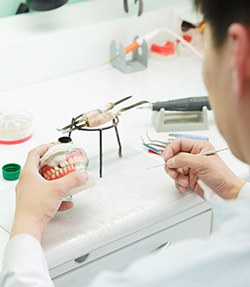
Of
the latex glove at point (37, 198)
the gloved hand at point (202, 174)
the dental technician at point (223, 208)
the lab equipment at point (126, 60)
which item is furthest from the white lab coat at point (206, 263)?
the lab equipment at point (126, 60)

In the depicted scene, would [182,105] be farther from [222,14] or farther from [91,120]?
[222,14]

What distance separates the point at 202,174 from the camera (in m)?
1.20

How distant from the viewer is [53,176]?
1113 mm

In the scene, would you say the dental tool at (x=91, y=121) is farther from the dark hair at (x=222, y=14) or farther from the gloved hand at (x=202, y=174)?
the dark hair at (x=222, y=14)

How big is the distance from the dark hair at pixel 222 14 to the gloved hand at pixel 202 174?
51cm

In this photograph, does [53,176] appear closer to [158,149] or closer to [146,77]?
[158,149]

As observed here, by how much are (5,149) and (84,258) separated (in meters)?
0.35

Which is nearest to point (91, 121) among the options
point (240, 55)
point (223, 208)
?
point (223, 208)

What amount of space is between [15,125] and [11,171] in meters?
0.18

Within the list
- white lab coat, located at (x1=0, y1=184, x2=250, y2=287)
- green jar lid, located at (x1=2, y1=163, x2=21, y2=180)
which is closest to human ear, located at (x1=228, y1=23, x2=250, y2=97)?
white lab coat, located at (x1=0, y1=184, x2=250, y2=287)

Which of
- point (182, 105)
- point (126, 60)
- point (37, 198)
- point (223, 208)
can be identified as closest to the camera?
point (223, 208)

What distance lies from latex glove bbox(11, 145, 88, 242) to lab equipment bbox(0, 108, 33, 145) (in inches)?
10.7

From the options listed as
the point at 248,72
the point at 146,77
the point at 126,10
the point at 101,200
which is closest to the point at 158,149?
the point at 101,200

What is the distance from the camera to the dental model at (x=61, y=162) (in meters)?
1.11
